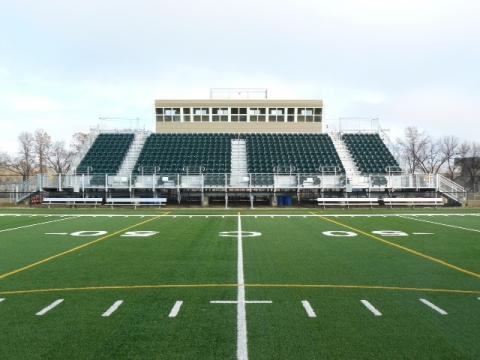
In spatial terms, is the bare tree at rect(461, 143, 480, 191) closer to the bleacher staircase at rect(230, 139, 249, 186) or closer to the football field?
the bleacher staircase at rect(230, 139, 249, 186)

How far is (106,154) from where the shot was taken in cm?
4528

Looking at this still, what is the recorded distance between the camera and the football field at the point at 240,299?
520 centimetres

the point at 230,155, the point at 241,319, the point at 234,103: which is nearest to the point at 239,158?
the point at 230,155

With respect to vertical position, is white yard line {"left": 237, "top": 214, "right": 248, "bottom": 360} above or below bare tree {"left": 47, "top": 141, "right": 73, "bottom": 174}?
below

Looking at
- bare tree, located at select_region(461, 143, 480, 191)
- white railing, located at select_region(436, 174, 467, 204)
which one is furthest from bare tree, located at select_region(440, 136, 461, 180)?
white railing, located at select_region(436, 174, 467, 204)

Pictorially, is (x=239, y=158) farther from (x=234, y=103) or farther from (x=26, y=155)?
(x=26, y=155)

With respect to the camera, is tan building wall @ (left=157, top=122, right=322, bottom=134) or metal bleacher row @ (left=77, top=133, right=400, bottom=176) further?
tan building wall @ (left=157, top=122, right=322, bottom=134)

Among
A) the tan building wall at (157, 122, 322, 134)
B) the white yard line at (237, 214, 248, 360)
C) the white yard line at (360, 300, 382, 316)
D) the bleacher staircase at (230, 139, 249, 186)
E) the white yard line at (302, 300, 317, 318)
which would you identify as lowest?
the white yard line at (360, 300, 382, 316)

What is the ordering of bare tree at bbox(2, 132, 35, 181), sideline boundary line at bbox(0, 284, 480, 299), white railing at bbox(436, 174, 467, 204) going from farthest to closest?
bare tree at bbox(2, 132, 35, 181) < white railing at bbox(436, 174, 467, 204) < sideline boundary line at bbox(0, 284, 480, 299)

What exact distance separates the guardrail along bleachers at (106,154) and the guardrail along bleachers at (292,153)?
484 inches

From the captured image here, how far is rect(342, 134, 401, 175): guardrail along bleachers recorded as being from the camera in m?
42.1

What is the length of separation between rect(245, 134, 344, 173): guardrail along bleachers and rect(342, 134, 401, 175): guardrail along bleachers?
1914 millimetres

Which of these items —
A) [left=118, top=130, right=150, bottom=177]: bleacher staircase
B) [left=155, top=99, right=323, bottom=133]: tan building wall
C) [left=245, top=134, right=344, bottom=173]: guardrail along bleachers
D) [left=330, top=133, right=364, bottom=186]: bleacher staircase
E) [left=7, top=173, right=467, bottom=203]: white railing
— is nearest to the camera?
[left=7, top=173, right=467, bottom=203]: white railing

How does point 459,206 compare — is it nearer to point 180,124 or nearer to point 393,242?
point 393,242
